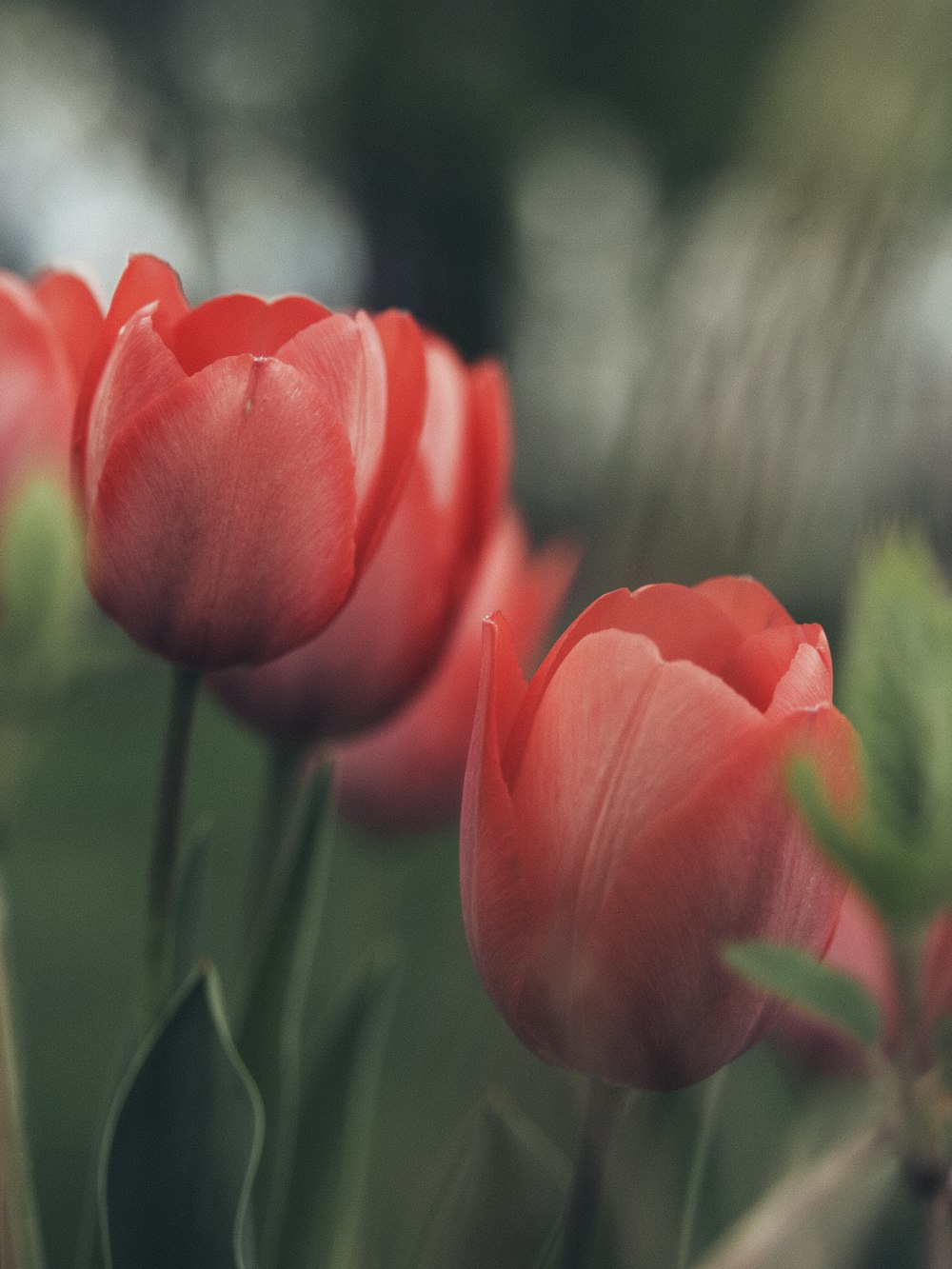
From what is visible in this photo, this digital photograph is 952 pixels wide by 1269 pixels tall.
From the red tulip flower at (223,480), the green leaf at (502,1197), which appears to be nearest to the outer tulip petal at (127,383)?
the red tulip flower at (223,480)

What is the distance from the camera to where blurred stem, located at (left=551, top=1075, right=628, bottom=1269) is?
0.46 ft

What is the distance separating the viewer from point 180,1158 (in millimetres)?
164

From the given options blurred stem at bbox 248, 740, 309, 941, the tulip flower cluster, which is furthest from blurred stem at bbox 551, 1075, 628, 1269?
blurred stem at bbox 248, 740, 309, 941

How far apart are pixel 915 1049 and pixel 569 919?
0.14ft

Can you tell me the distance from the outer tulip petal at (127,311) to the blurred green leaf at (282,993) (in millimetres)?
75

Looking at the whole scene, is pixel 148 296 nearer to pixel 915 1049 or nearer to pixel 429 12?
pixel 915 1049

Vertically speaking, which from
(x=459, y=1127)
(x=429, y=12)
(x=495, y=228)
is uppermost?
(x=459, y=1127)

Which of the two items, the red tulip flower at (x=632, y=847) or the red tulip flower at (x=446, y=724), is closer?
the red tulip flower at (x=632, y=847)

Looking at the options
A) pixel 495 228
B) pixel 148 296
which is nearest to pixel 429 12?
pixel 495 228

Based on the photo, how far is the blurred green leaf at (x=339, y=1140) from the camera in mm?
213

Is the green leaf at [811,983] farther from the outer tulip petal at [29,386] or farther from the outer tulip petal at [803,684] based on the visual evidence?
the outer tulip petal at [29,386]

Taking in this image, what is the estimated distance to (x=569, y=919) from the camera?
131mm

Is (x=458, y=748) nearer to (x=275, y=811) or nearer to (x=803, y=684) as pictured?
(x=275, y=811)

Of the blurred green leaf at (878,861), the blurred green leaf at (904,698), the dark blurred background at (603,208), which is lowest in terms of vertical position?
the dark blurred background at (603,208)
